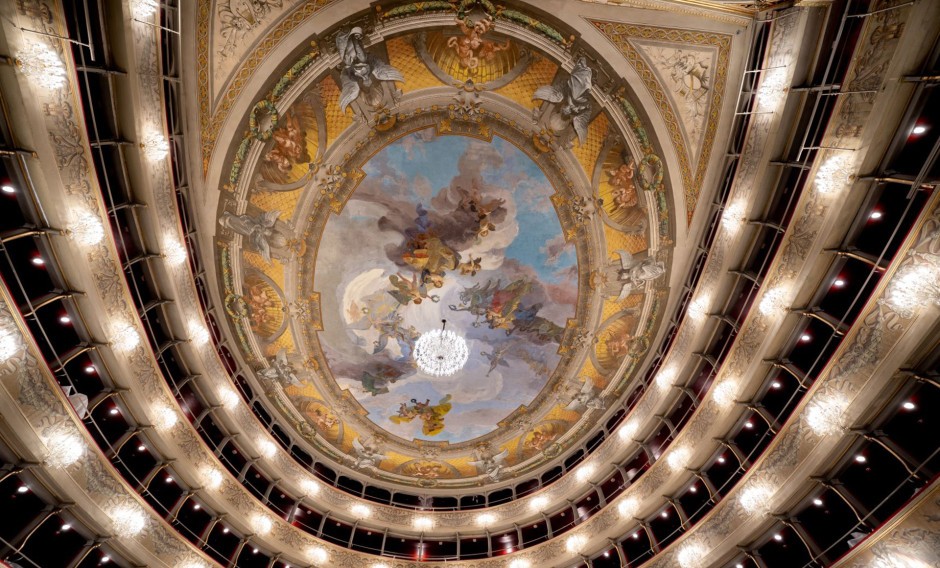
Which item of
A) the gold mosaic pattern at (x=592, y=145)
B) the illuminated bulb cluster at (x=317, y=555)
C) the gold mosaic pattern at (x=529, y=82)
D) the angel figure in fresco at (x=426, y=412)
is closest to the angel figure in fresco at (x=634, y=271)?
the gold mosaic pattern at (x=592, y=145)

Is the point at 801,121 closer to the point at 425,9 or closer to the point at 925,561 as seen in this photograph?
the point at 925,561

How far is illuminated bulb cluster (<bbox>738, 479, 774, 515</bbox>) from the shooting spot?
980 centimetres

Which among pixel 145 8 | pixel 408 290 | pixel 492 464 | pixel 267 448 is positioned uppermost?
pixel 408 290

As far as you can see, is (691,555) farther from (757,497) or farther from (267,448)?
Answer: (267,448)

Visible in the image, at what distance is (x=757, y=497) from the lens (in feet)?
32.9

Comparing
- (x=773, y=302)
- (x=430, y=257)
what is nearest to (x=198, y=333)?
(x=430, y=257)

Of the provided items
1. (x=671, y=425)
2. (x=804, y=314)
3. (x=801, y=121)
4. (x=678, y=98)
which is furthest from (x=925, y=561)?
(x=678, y=98)

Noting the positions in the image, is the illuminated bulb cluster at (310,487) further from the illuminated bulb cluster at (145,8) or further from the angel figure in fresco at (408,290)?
the illuminated bulb cluster at (145,8)

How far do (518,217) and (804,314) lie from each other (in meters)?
8.66

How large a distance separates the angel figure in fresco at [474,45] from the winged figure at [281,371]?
1239 centimetres

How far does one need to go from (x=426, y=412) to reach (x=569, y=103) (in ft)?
44.8

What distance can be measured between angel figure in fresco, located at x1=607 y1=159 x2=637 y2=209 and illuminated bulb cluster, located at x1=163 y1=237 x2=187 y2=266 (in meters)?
13.0

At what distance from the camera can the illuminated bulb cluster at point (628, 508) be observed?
13703 mm

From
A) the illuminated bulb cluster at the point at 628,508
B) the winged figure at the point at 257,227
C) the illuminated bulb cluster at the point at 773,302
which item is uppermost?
the winged figure at the point at 257,227
